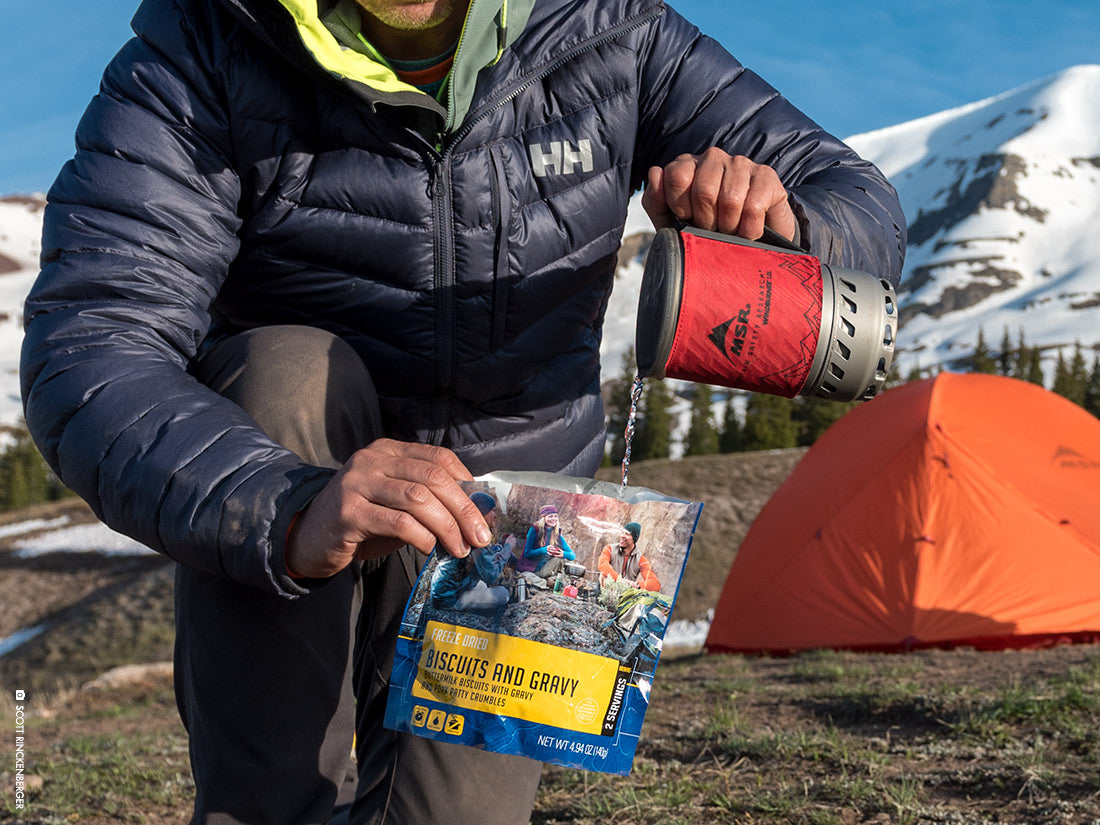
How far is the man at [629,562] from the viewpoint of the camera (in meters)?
1.63

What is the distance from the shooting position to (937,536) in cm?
829

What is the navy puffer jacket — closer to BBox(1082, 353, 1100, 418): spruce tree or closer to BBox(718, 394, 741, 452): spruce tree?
BBox(718, 394, 741, 452): spruce tree

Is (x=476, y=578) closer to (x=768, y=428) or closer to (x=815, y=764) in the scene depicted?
(x=815, y=764)

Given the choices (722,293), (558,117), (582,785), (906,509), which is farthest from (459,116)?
(906,509)

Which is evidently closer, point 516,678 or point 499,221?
point 516,678

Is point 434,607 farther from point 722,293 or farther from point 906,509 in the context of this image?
point 906,509

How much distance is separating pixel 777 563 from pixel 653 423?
32.0 metres

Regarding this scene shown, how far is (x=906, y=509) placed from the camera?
846 cm

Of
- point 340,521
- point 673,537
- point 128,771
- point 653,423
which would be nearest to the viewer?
point 340,521

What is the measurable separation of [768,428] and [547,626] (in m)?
34.4

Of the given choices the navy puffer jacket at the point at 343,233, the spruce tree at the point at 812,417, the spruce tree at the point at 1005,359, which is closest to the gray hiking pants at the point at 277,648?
the navy puffer jacket at the point at 343,233

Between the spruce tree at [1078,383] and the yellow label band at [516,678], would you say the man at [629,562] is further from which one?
the spruce tree at [1078,383]

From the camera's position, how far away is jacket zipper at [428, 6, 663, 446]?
2.02 m

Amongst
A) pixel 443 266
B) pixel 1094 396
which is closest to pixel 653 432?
pixel 1094 396
